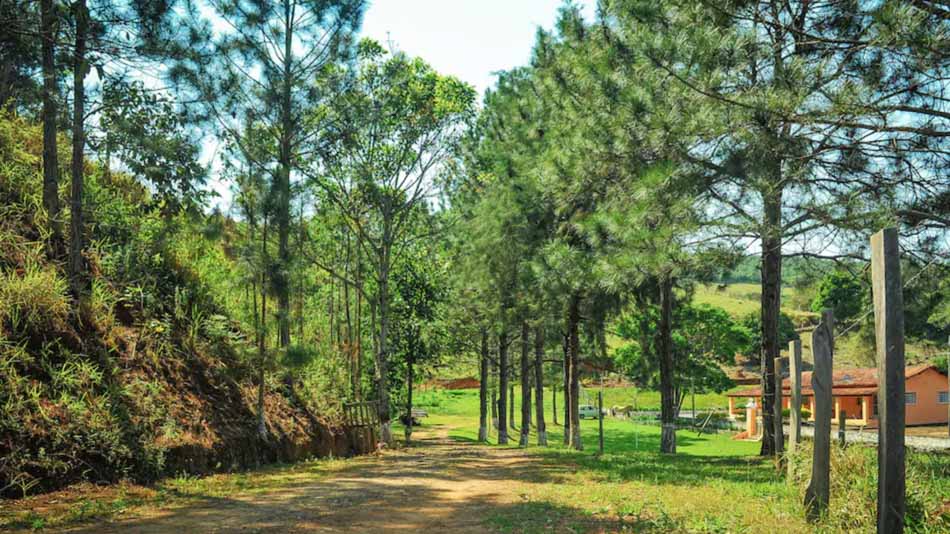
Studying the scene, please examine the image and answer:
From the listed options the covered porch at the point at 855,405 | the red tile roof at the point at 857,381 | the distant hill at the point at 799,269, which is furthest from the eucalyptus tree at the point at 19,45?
the covered porch at the point at 855,405

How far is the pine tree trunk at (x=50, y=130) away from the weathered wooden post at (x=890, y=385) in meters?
6.85

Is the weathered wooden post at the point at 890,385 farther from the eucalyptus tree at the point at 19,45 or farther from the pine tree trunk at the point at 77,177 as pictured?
the pine tree trunk at the point at 77,177

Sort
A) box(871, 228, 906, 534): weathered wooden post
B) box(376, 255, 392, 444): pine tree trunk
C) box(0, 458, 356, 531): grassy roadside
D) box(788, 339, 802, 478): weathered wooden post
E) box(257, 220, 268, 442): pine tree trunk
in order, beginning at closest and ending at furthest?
1. box(871, 228, 906, 534): weathered wooden post
2. box(0, 458, 356, 531): grassy roadside
3. box(788, 339, 802, 478): weathered wooden post
4. box(257, 220, 268, 442): pine tree trunk
5. box(376, 255, 392, 444): pine tree trunk

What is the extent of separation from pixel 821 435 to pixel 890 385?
80.5 inches

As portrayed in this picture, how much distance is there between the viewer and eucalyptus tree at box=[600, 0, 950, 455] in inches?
316

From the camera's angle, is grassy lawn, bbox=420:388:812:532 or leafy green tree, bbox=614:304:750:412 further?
leafy green tree, bbox=614:304:750:412

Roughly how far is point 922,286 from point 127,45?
12105mm

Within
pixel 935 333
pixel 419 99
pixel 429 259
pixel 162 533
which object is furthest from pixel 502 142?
pixel 935 333

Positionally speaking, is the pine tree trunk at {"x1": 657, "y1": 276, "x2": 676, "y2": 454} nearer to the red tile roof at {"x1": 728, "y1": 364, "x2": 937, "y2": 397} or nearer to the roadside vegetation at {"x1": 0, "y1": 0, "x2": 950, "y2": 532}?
the roadside vegetation at {"x1": 0, "y1": 0, "x2": 950, "y2": 532}

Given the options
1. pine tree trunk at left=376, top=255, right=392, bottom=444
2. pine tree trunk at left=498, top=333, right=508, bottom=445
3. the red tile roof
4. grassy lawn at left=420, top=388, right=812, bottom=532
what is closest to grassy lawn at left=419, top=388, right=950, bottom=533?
grassy lawn at left=420, top=388, right=812, bottom=532

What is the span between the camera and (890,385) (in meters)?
4.64

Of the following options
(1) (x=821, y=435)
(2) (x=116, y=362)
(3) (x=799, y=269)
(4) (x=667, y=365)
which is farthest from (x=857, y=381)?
(2) (x=116, y=362)

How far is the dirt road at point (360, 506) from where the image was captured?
22.4ft

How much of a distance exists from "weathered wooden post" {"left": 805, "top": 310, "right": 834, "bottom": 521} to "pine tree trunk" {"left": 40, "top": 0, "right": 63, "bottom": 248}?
7.59 meters
